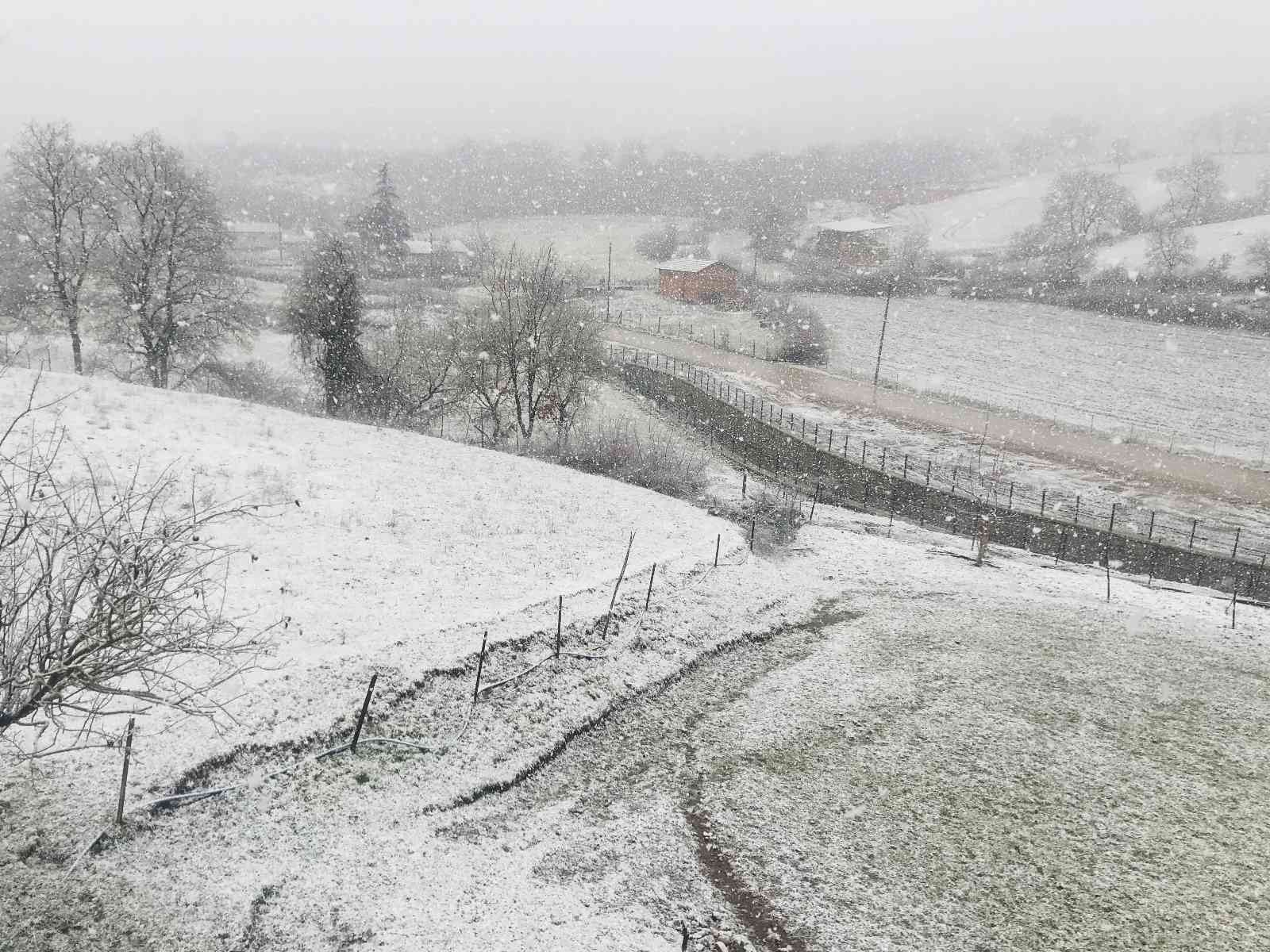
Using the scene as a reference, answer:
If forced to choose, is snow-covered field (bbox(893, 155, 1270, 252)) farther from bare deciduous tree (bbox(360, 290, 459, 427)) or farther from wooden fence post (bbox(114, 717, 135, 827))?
wooden fence post (bbox(114, 717, 135, 827))

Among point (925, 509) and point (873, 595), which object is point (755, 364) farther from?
point (873, 595)

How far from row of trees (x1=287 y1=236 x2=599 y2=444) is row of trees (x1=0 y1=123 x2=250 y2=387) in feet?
13.8

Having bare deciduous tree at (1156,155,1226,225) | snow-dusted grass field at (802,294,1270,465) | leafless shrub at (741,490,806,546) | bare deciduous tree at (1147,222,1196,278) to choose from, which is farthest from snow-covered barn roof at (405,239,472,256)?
bare deciduous tree at (1156,155,1226,225)

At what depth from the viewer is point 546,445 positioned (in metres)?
34.4

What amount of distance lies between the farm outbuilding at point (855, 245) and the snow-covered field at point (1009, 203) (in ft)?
39.5

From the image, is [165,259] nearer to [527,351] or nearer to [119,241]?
[119,241]

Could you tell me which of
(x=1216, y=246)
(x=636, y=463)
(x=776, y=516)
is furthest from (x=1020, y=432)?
(x=1216, y=246)

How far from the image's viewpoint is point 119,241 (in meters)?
35.7

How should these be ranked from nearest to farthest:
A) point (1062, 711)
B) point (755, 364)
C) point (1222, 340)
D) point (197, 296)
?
point (1062, 711), point (197, 296), point (755, 364), point (1222, 340)

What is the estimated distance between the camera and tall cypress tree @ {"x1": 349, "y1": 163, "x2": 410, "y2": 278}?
8369cm

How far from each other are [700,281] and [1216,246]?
57.4 metres

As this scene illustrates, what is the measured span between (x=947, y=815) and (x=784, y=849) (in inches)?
118

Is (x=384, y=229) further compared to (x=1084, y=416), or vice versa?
(x=384, y=229)

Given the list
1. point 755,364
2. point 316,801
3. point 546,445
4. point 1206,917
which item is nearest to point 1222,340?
point 755,364
